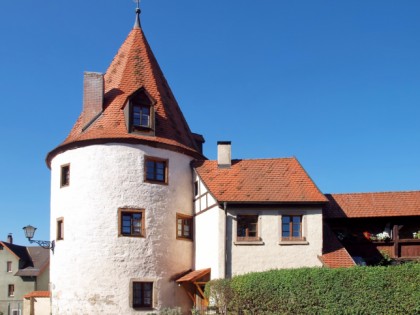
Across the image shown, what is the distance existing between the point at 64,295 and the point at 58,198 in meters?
4.57

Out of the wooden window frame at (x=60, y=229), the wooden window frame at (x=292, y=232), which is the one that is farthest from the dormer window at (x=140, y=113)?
A: the wooden window frame at (x=292, y=232)

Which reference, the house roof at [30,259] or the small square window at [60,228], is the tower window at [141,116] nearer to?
the small square window at [60,228]

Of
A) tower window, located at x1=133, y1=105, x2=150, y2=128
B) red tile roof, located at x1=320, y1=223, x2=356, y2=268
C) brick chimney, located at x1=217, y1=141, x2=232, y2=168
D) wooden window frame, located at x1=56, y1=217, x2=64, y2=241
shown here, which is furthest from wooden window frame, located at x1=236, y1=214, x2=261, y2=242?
wooden window frame, located at x1=56, y1=217, x2=64, y2=241

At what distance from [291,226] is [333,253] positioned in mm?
2126

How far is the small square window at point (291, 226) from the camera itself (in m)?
27.4

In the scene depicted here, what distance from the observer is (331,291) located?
72.0 ft

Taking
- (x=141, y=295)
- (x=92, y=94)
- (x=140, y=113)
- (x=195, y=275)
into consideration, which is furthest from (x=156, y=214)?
(x=92, y=94)

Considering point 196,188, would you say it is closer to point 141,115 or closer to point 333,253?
point 141,115

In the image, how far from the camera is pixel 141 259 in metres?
28.0

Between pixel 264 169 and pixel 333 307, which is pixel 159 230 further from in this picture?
pixel 333 307

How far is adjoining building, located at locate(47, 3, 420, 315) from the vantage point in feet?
89.4

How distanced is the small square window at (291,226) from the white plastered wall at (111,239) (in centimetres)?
501

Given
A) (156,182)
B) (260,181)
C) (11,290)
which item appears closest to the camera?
(260,181)

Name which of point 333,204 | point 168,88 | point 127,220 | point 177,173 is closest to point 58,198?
point 127,220
